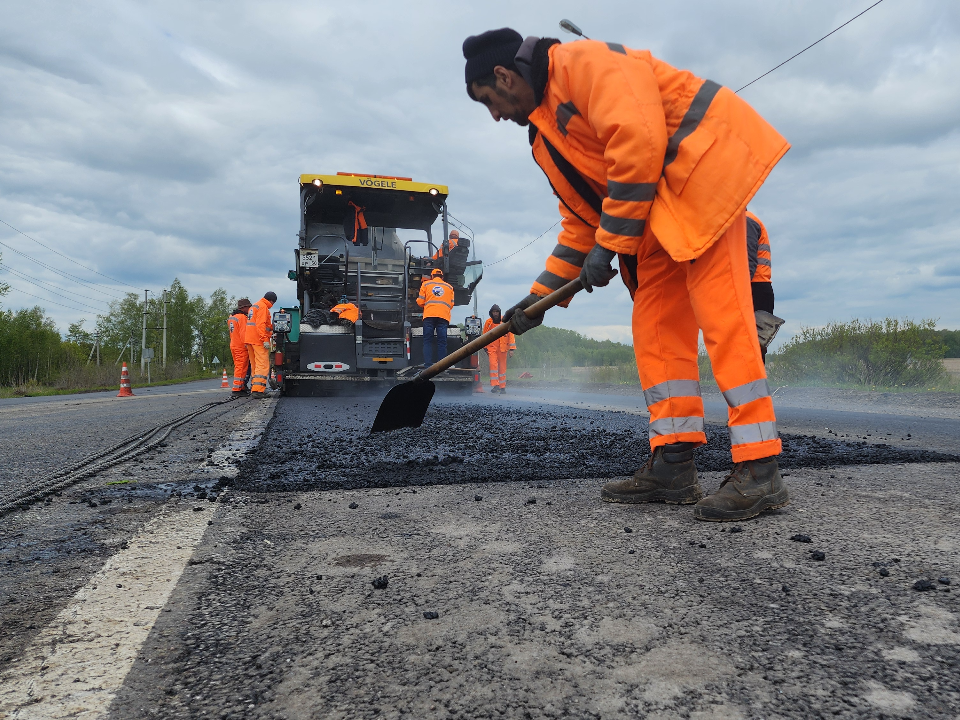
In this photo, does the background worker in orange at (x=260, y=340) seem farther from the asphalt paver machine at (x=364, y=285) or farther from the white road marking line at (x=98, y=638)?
the white road marking line at (x=98, y=638)

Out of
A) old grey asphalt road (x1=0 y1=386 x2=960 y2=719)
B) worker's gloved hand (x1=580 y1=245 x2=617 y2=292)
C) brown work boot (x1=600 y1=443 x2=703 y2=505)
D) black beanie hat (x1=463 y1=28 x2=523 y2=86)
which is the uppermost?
black beanie hat (x1=463 y1=28 x2=523 y2=86)

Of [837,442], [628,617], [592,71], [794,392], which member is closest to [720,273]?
[592,71]

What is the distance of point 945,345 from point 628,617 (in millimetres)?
12028

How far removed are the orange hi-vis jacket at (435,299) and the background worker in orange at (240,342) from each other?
3430 mm

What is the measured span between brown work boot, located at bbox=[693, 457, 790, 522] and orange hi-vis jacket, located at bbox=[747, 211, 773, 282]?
5.77 feet

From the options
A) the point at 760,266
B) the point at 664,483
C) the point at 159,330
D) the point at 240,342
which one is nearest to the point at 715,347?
the point at 664,483

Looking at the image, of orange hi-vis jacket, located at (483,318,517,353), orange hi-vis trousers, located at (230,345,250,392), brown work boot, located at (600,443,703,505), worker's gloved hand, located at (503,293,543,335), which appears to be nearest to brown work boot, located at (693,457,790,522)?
brown work boot, located at (600,443,703,505)

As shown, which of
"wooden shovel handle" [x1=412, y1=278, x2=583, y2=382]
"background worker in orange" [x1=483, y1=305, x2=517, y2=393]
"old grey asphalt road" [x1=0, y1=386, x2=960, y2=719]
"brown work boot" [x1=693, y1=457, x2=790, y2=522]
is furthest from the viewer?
"background worker in orange" [x1=483, y1=305, x2=517, y2=393]

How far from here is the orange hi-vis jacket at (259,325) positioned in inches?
419

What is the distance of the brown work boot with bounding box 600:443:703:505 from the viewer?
91.7 inches

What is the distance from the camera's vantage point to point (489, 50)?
240 cm

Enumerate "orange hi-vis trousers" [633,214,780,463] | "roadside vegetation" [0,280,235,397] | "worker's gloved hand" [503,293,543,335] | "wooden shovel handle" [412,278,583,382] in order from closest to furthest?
"orange hi-vis trousers" [633,214,780,463]
"wooden shovel handle" [412,278,583,382]
"worker's gloved hand" [503,293,543,335]
"roadside vegetation" [0,280,235,397]

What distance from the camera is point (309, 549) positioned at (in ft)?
5.68

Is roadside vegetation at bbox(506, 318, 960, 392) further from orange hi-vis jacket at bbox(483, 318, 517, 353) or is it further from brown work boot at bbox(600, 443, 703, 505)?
brown work boot at bbox(600, 443, 703, 505)
